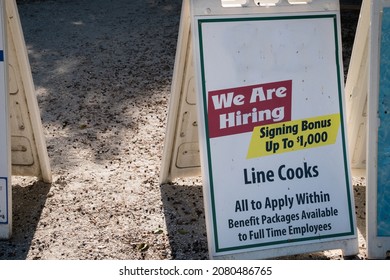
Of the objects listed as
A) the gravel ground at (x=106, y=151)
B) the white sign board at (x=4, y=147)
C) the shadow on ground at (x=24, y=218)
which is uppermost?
the white sign board at (x=4, y=147)

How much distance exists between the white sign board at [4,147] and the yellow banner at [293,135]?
1.37 metres

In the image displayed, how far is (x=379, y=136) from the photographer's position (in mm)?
3941

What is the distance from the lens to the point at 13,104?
459 centimetres

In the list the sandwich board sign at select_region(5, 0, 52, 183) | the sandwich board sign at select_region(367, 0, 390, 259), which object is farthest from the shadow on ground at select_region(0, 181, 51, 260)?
the sandwich board sign at select_region(367, 0, 390, 259)

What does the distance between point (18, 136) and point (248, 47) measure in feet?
5.54

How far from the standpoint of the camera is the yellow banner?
154 inches

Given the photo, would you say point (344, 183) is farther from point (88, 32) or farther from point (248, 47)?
point (88, 32)

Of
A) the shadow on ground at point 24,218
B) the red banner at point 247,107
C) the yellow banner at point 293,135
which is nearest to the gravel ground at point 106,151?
the shadow on ground at point 24,218

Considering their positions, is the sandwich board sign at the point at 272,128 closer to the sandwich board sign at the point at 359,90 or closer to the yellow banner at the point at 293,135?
the yellow banner at the point at 293,135

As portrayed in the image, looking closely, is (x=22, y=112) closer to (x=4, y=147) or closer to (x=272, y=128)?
(x=4, y=147)

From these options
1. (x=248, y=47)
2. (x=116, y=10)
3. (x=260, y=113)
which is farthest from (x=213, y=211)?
(x=116, y=10)

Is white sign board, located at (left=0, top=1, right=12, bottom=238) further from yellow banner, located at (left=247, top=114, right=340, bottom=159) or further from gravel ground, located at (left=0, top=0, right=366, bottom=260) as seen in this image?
yellow banner, located at (left=247, top=114, right=340, bottom=159)

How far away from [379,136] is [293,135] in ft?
1.48

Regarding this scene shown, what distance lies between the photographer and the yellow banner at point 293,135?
12.9 ft
